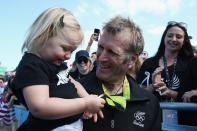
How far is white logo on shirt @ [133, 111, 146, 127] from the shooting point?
2814 millimetres

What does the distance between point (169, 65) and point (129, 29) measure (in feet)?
5.44

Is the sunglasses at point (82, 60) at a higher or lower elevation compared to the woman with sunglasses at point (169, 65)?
lower

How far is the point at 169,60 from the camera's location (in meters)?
4.59

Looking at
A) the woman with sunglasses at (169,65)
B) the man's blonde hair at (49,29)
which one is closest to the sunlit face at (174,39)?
the woman with sunglasses at (169,65)

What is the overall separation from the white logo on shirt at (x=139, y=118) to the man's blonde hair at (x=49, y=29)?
2.52 ft

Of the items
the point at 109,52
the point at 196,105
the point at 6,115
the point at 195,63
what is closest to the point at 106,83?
the point at 109,52

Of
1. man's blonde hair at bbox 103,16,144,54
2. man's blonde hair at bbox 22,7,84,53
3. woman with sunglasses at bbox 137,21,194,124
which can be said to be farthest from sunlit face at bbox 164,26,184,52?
man's blonde hair at bbox 22,7,84,53

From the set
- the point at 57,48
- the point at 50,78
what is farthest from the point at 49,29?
the point at 50,78

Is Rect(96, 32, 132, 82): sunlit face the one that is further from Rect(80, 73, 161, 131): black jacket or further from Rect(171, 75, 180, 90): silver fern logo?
Rect(171, 75, 180, 90): silver fern logo

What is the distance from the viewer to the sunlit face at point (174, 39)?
15.2 ft

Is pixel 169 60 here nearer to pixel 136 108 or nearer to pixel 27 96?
pixel 136 108

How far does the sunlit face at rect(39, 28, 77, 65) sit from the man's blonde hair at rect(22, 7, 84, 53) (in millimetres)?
19

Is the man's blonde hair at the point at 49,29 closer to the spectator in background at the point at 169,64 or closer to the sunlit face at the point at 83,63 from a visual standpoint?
the spectator in background at the point at 169,64

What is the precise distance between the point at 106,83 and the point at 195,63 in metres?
1.43
